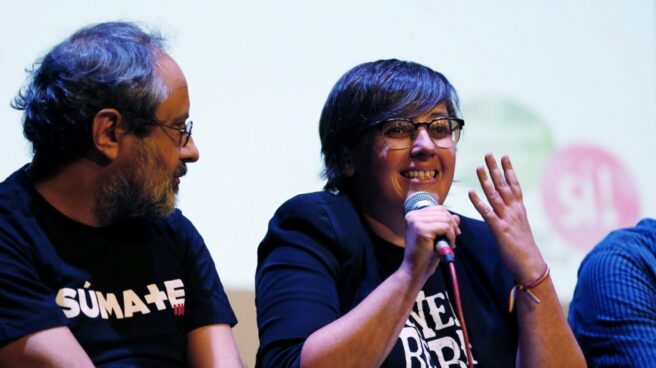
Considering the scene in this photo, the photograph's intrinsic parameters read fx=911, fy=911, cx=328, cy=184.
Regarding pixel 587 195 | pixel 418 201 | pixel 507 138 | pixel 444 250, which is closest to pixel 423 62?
pixel 507 138

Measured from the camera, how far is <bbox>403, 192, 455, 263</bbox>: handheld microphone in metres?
1.67

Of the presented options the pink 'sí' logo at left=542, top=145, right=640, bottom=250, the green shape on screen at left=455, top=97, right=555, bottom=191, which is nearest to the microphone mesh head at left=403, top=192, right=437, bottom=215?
the green shape on screen at left=455, top=97, right=555, bottom=191

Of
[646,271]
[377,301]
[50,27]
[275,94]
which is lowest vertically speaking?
[646,271]

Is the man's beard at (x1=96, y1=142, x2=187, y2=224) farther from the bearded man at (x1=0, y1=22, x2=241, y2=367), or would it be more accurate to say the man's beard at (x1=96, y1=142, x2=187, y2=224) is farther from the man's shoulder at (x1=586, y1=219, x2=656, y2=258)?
the man's shoulder at (x1=586, y1=219, x2=656, y2=258)

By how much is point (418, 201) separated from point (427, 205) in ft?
0.12

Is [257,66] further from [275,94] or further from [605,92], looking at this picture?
[605,92]

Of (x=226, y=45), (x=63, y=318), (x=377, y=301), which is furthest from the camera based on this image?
(x=226, y=45)

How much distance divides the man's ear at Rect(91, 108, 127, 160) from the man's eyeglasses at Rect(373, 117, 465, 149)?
22.9 inches

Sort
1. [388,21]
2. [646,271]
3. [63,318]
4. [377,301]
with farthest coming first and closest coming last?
1. [388,21]
2. [646,271]
3. [377,301]
4. [63,318]

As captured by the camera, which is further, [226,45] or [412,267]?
[226,45]

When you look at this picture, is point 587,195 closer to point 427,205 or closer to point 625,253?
point 625,253

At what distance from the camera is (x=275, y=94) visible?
2.54 m

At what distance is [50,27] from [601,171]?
1782 millimetres

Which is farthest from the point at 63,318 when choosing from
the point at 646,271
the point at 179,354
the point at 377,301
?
the point at 646,271
